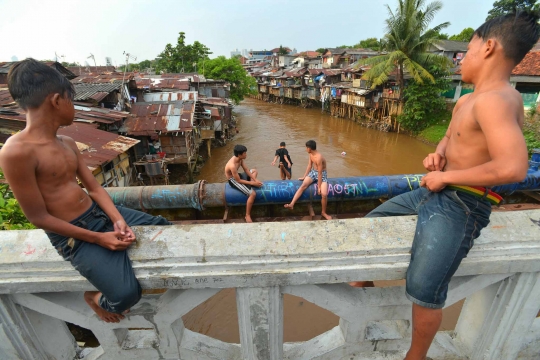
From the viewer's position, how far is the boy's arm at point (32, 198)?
4.54ft

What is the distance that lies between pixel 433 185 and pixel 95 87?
19.6 m

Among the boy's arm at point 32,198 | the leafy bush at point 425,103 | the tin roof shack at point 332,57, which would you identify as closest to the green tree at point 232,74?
the tin roof shack at point 332,57

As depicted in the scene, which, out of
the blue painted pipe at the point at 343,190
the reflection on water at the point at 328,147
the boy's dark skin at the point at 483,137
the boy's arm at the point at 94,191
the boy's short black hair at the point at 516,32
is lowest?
the reflection on water at the point at 328,147

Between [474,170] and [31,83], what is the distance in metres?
2.28

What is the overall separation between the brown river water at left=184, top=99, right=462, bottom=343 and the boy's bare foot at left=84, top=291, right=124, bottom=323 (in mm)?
4203

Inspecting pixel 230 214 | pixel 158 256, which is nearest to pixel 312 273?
pixel 158 256

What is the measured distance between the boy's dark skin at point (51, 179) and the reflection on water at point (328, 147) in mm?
16629

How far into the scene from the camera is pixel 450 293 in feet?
5.36

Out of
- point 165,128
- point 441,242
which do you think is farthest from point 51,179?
point 165,128

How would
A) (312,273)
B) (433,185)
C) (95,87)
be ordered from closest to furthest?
(312,273) < (433,185) < (95,87)

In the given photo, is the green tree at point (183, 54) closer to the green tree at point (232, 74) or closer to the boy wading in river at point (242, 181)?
the green tree at point (232, 74)

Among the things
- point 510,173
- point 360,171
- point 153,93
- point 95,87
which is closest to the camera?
point 510,173

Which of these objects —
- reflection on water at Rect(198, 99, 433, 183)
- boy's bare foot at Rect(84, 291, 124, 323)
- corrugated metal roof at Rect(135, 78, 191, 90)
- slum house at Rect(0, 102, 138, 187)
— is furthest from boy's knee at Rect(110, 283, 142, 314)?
corrugated metal roof at Rect(135, 78, 191, 90)

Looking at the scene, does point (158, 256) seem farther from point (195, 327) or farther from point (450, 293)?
point (195, 327)
